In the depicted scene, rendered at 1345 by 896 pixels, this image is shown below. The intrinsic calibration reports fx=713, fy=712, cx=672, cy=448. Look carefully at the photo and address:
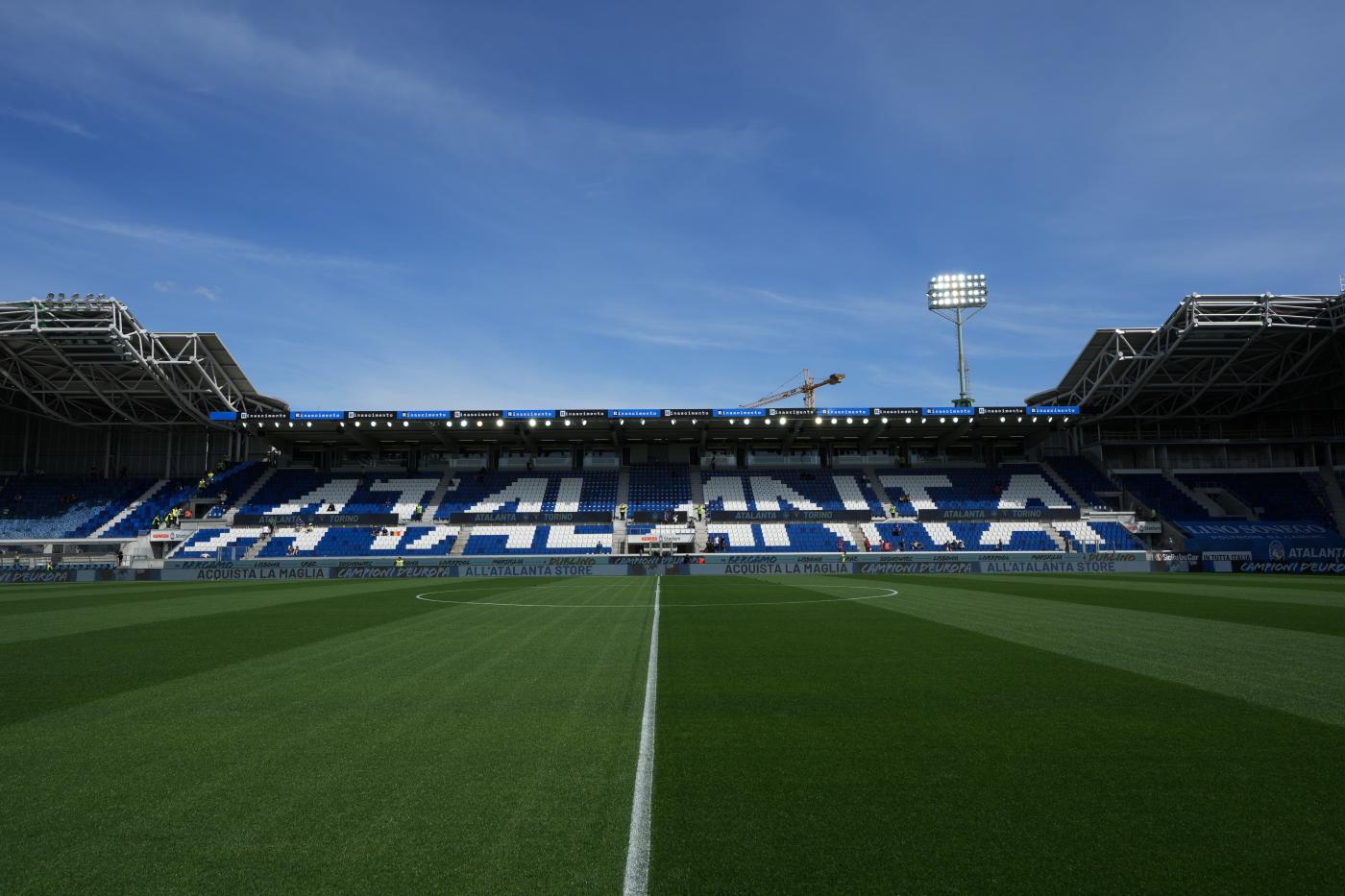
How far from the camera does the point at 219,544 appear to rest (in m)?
44.2

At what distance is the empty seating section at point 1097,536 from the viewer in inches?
1711

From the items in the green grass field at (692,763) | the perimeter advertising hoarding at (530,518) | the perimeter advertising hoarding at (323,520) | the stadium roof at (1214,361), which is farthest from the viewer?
the perimeter advertising hoarding at (530,518)

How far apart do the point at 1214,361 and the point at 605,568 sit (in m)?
39.3

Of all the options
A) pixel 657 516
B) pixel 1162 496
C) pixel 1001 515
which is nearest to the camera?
pixel 1001 515

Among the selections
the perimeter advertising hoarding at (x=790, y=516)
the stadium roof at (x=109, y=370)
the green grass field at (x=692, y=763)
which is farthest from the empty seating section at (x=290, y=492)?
the green grass field at (x=692, y=763)

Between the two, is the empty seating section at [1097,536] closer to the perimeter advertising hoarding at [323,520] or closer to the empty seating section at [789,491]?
the empty seating section at [789,491]

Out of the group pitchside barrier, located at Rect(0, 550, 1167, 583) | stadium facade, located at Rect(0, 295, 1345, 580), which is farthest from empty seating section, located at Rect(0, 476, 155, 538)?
pitchside barrier, located at Rect(0, 550, 1167, 583)

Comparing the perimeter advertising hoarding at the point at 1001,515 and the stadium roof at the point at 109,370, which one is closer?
the stadium roof at the point at 109,370

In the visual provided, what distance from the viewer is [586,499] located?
50.2 meters

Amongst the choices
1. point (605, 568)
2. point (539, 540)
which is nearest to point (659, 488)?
point (539, 540)

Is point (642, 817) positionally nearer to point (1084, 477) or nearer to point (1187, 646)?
point (1187, 646)

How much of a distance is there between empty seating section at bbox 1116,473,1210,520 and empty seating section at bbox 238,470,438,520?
49.6 meters

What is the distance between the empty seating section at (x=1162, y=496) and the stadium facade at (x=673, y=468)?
8.5 inches

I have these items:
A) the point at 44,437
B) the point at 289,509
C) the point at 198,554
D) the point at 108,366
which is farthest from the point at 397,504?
the point at 44,437
